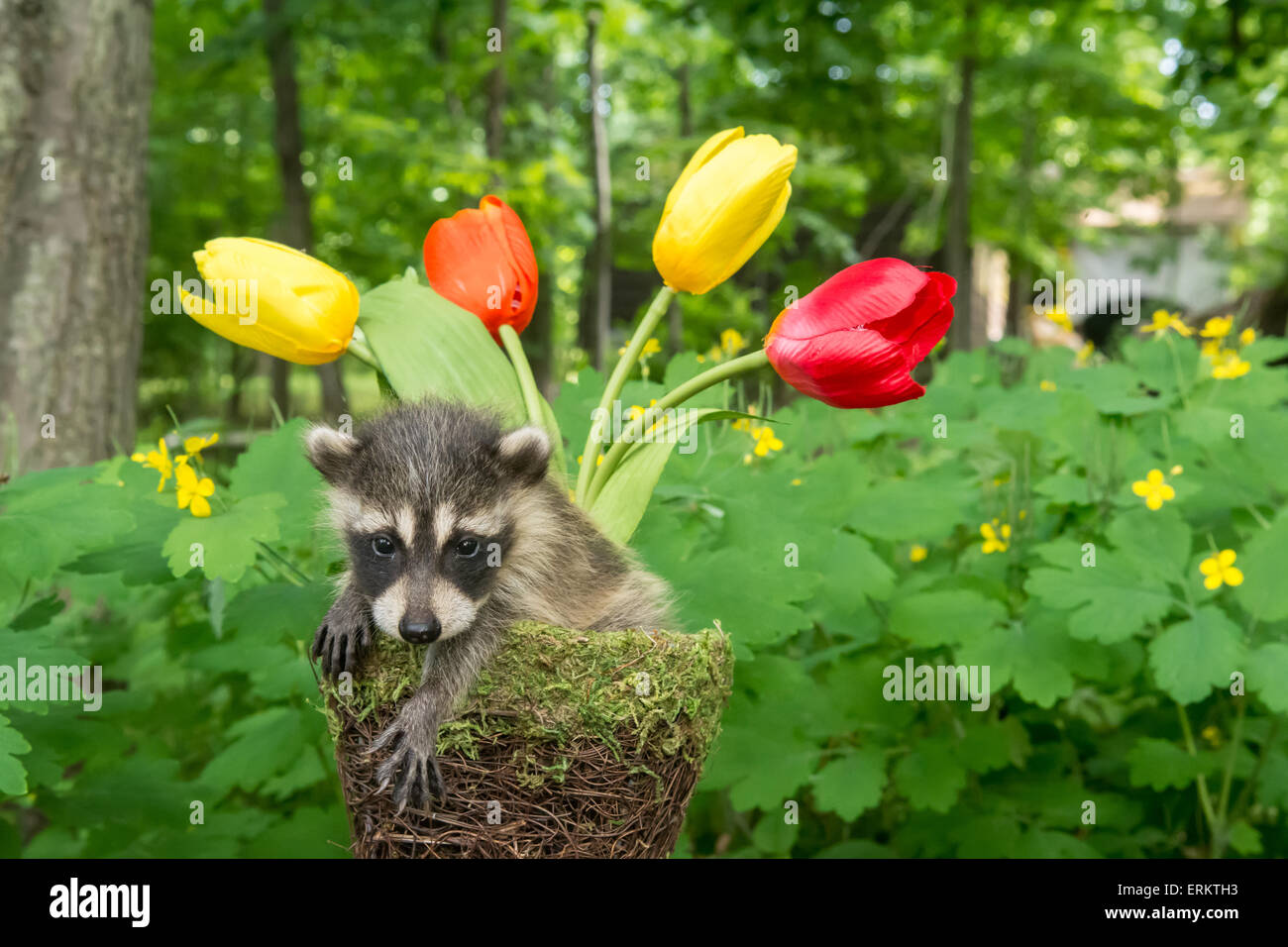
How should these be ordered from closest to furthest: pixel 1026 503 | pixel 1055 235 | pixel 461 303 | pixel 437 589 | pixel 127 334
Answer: pixel 437 589 → pixel 461 303 → pixel 1026 503 → pixel 127 334 → pixel 1055 235

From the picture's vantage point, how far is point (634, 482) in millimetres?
1866

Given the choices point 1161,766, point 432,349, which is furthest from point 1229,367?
point 432,349

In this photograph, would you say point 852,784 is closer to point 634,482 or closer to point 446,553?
point 634,482

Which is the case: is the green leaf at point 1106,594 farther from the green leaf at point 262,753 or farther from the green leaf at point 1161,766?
the green leaf at point 262,753

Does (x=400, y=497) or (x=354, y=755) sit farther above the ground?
(x=400, y=497)

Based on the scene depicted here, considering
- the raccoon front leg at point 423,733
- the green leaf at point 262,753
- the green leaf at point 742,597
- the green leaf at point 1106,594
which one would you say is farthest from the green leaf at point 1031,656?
the green leaf at point 262,753

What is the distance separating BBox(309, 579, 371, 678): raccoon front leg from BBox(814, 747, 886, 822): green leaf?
1670mm

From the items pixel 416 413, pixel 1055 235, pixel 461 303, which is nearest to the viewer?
pixel 416 413

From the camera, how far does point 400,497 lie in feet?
6.02

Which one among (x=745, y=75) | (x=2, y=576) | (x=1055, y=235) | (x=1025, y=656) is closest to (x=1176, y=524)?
(x=1025, y=656)

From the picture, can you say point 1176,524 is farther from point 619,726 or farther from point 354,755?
point 354,755

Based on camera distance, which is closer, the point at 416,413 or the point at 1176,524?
the point at 416,413

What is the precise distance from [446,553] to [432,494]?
104mm
